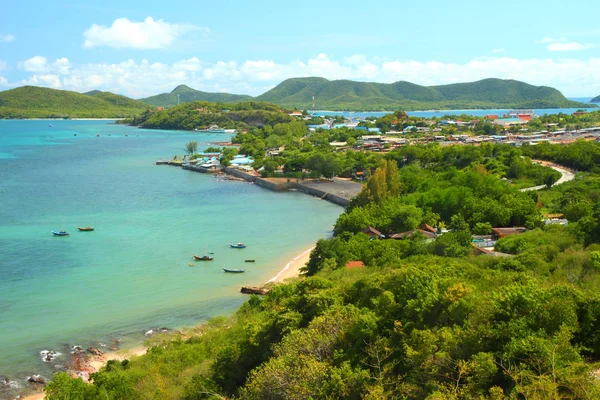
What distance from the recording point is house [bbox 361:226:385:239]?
1870cm

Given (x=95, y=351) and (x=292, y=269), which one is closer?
(x=95, y=351)

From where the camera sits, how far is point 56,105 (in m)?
131

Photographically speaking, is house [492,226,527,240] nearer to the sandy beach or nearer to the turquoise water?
the sandy beach

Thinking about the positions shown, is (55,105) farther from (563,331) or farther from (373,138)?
(563,331)

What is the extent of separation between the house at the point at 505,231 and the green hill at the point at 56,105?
121 m

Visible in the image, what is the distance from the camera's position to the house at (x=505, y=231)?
58.0 feet

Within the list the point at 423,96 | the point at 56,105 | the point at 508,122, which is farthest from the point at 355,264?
the point at 423,96

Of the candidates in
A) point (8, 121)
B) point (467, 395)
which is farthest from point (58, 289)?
point (8, 121)

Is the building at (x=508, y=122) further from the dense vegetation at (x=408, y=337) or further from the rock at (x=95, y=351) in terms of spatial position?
the rock at (x=95, y=351)

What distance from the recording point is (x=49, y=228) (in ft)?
78.4

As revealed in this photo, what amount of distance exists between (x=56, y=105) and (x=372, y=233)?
13084cm

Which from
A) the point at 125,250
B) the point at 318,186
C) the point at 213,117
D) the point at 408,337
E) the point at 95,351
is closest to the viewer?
the point at 408,337

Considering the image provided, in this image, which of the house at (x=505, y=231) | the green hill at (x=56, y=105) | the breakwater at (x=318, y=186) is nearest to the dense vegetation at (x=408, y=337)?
the house at (x=505, y=231)

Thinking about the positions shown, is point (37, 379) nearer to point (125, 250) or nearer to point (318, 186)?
point (125, 250)
